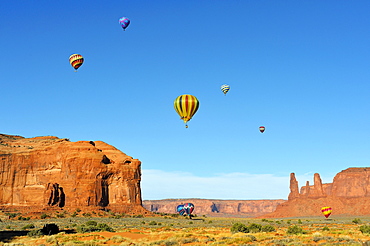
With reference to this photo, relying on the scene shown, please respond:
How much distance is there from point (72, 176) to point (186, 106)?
56506 mm

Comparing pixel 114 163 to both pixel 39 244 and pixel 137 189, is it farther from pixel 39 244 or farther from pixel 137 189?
pixel 39 244

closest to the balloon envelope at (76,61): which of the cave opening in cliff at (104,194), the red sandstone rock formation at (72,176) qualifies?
the red sandstone rock formation at (72,176)

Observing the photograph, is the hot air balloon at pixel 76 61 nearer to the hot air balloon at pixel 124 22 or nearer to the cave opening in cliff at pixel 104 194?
the hot air balloon at pixel 124 22

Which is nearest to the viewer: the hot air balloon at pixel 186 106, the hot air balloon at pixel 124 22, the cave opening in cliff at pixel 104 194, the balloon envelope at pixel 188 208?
the hot air balloon at pixel 186 106

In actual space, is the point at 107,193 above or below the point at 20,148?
below

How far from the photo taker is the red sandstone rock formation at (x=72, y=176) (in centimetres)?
9862

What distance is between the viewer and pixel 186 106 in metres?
52.3

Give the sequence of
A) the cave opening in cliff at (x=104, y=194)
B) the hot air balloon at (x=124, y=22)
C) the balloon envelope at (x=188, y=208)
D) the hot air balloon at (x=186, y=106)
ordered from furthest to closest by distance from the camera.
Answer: the balloon envelope at (x=188, y=208), the cave opening in cliff at (x=104, y=194), the hot air balloon at (x=124, y=22), the hot air balloon at (x=186, y=106)

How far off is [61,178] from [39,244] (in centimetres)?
7499

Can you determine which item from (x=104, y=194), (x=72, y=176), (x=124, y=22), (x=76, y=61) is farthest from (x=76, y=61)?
(x=104, y=194)

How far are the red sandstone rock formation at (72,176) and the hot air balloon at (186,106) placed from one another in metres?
51.2

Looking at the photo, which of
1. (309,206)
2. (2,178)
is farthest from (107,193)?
(309,206)

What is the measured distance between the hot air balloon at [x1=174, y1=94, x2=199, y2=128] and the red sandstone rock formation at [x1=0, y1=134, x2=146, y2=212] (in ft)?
168

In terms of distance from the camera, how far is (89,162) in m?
101
